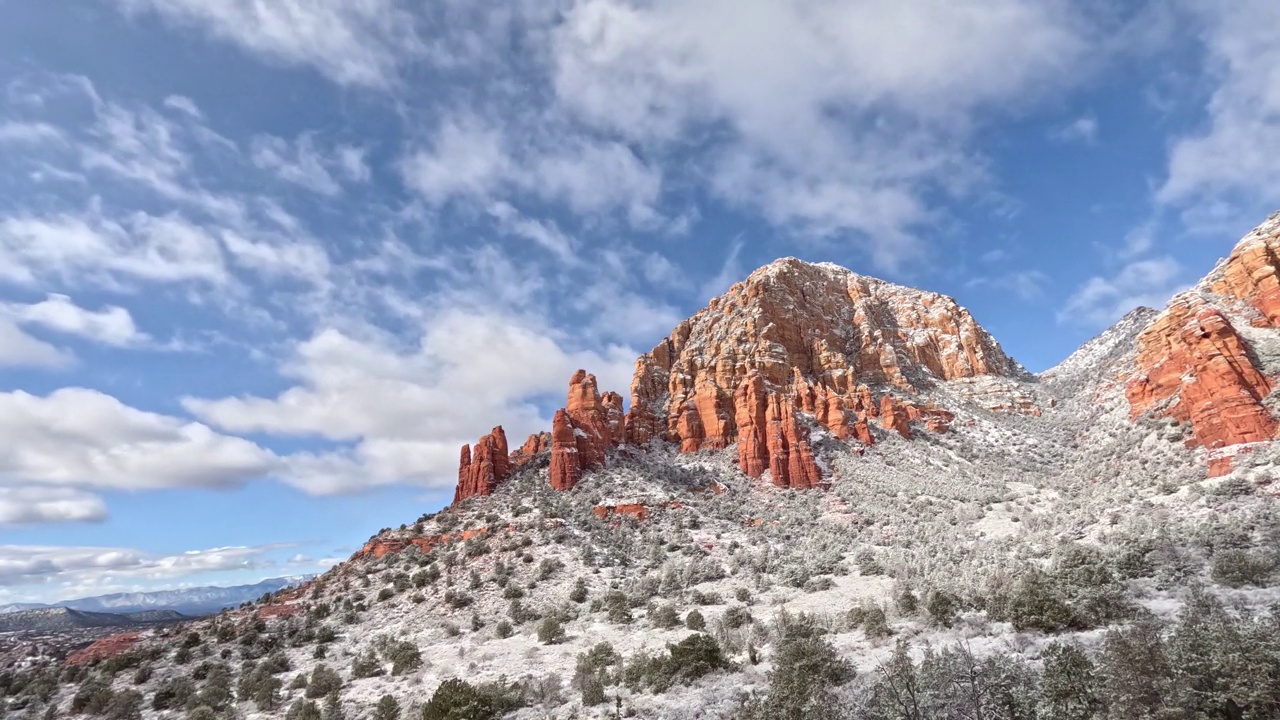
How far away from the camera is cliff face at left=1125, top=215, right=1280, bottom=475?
126 feet

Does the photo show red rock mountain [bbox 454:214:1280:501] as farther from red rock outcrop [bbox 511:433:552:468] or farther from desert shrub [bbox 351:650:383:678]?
desert shrub [bbox 351:650:383:678]

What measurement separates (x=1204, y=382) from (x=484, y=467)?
59.8 metres

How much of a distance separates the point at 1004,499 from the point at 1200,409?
616 inches

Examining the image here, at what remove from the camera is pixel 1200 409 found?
4106 cm

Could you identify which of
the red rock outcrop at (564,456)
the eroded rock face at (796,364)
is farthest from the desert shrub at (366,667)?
the eroded rock face at (796,364)

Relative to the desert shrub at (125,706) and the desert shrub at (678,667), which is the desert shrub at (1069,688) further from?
the desert shrub at (125,706)

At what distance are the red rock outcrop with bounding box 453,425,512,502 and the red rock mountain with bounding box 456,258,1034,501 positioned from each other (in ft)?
0.47

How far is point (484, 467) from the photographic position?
57.5 metres

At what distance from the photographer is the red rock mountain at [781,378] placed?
203ft

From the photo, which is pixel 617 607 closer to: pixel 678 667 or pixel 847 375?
pixel 678 667

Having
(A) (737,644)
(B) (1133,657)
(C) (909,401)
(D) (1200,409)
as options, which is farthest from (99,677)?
(C) (909,401)

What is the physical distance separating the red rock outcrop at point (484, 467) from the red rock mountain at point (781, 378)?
143 mm

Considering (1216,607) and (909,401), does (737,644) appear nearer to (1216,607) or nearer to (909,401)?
(1216,607)

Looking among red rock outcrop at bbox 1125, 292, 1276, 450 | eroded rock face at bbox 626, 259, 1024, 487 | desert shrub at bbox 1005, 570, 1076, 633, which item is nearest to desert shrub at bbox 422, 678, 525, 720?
desert shrub at bbox 1005, 570, 1076, 633
